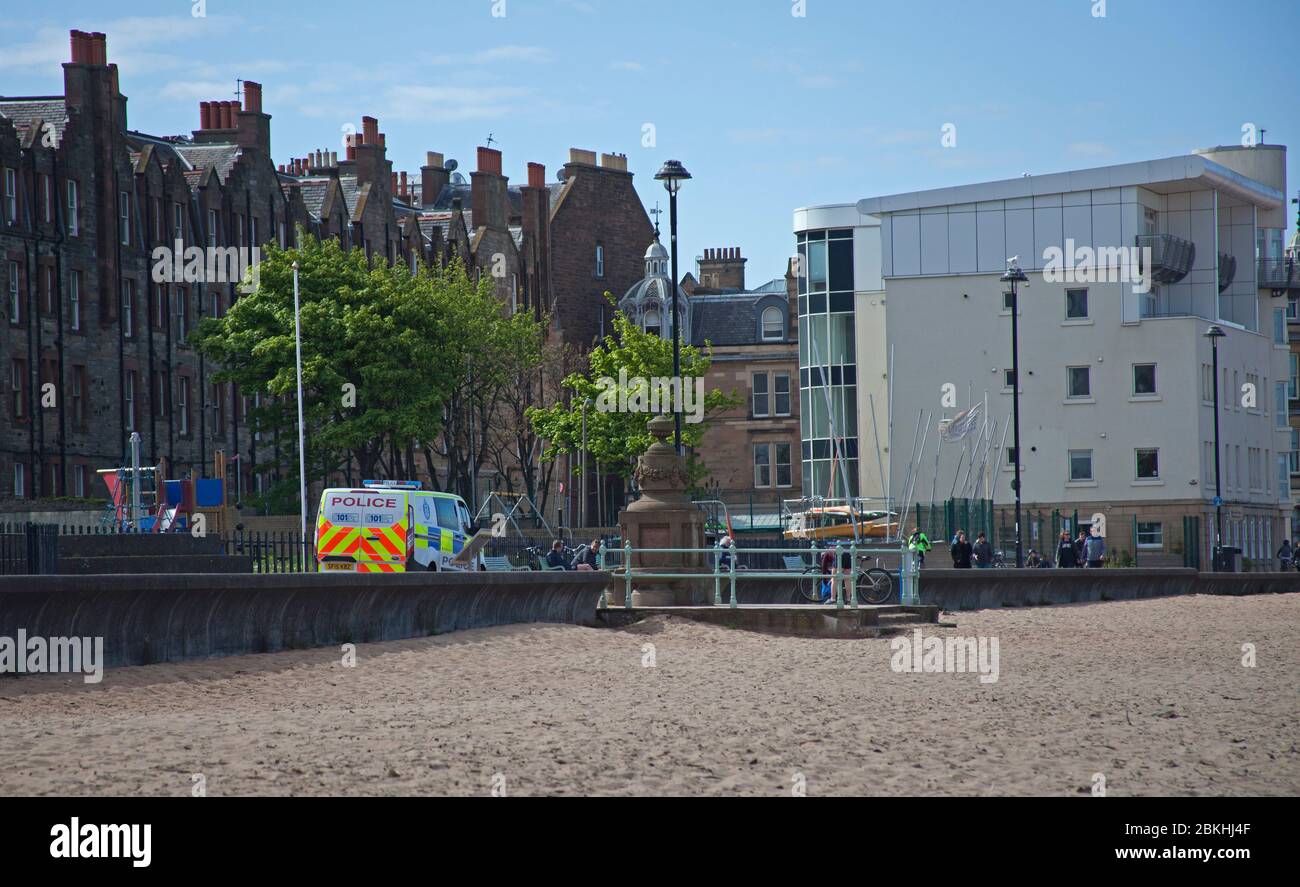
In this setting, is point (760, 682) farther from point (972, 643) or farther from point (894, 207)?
point (894, 207)

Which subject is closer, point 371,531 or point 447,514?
point 371,531

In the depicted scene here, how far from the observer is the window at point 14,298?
56.3 meters

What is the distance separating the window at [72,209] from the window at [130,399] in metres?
5.42

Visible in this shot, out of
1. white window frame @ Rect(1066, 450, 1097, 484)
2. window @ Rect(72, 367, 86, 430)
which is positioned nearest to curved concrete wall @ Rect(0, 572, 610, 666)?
window @ Rect(72, 367, 86, 430)

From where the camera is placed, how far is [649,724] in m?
16.0

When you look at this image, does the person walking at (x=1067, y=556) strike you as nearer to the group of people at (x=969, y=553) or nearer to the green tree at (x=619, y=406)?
the group of people at (x=969, y=553)

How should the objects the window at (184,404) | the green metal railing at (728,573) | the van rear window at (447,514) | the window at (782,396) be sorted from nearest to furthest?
the green metal railing at (728,573) < the van rear window at (447,514) < the window at (184,404) < the window at (782,396)

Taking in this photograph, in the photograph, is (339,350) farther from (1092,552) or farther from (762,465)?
(762,465)

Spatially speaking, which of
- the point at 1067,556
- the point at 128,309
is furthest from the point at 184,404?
the point at 1067,556

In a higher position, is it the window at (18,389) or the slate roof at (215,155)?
the slate roof at (215,155)

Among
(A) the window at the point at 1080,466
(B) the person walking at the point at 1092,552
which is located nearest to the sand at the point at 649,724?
(B) the person walking at the point at 1092,552

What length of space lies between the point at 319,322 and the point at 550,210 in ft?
120

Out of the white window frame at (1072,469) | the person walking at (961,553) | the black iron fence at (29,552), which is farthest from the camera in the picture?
the white window frame at (1072,469)

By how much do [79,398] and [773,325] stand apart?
1674 inches
